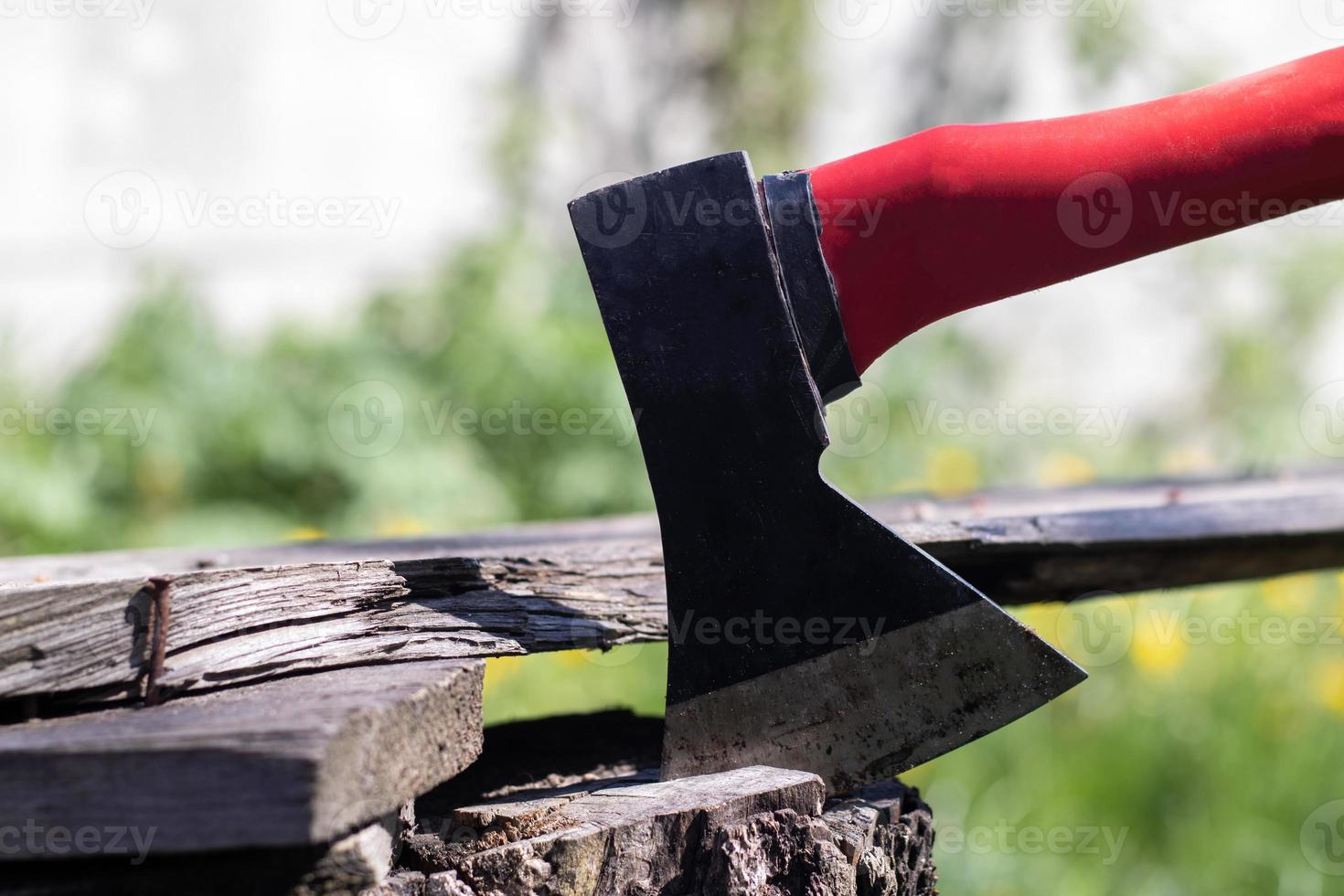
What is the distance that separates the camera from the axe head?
1.13 m

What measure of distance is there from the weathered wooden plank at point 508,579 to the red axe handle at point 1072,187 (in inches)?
15.3

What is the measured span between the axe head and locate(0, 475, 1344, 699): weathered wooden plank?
0.21 metres

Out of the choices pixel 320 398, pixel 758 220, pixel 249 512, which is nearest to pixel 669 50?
pixel 320 398

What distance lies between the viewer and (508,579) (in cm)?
129

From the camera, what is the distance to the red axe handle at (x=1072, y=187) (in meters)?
1.12

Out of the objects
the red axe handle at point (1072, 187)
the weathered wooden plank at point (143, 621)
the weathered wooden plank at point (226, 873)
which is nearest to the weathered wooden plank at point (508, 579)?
the weathered wooden plank at point (143, 621)

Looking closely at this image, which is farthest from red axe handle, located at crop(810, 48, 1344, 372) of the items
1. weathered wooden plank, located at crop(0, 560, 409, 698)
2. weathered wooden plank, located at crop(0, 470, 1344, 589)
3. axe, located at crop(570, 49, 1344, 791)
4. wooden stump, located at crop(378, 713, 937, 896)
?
weathered wooden plank, located at crop(0, 560, 409, 698)

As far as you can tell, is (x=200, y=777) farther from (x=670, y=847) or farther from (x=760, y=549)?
(x=760, y=549)

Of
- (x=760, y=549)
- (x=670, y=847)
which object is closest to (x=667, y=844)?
(x=670, y=847)

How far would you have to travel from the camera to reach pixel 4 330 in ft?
13.0

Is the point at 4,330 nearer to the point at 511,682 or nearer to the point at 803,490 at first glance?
the point at 511,682

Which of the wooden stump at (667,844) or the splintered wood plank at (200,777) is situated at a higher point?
the splintered wood plank at (200,777)

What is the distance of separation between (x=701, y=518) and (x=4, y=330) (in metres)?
3.71

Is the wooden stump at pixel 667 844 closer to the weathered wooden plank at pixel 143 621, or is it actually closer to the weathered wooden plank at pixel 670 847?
the weathered wooden plank at pixel 670 847
